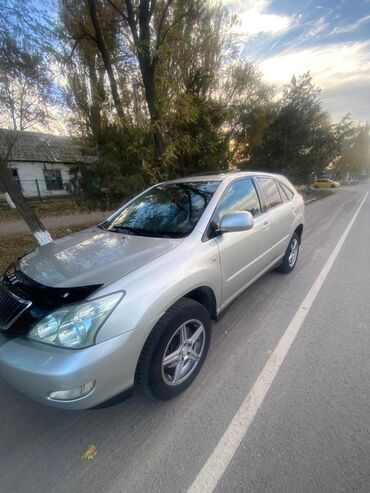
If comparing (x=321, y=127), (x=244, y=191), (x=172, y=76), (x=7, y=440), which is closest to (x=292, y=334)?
(x=244, y=191)

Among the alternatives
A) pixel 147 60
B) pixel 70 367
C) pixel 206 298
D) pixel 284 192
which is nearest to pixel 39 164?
pixel 147 60

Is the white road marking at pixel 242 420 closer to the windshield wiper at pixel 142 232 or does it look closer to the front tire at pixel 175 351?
the front tire at pixel 175 351

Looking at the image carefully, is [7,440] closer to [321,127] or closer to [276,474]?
[276,474]

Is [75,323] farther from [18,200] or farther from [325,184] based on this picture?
[325,184]

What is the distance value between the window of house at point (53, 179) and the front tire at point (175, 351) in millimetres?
22120

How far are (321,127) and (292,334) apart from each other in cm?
1960

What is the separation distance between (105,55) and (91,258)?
300 inches

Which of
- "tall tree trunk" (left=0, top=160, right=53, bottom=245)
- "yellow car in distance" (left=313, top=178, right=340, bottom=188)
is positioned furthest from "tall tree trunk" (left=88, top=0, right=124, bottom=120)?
"yellow car in distance" (left=313, top=178, right=340, bottom=188)

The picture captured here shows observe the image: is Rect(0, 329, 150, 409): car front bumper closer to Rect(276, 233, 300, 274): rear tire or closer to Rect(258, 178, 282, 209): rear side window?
Rect(258, 178, 282, 209): rear side window

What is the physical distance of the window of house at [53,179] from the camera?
2075cm

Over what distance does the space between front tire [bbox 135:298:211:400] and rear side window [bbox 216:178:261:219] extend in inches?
41.7

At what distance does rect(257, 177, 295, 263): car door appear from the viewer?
3411mm

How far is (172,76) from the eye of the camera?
736 centimetres

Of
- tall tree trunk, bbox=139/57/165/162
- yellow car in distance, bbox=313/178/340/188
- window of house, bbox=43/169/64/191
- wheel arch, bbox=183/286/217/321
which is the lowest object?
yellow car in distance, bbox=313/178/340/188
